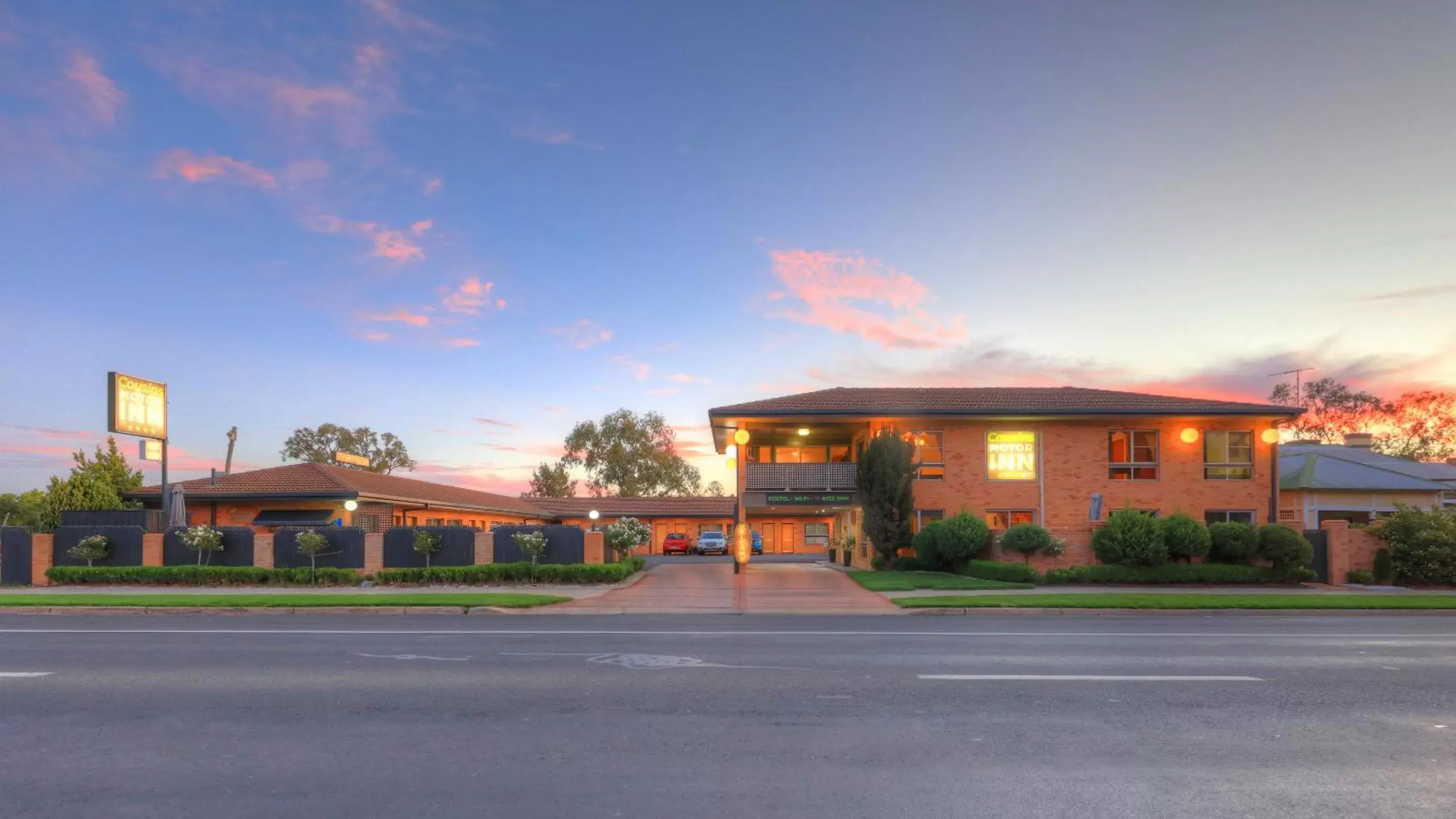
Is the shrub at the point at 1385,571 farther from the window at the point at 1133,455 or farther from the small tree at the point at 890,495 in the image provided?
the small tree at the point at 890,495

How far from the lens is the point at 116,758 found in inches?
259

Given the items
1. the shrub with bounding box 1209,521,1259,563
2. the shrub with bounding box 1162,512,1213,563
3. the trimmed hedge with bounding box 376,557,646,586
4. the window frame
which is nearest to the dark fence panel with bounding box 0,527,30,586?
the trimmed hedge with bounding box 376,557,646,586

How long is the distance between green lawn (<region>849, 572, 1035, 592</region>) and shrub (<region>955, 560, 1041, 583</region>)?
6.7 inches

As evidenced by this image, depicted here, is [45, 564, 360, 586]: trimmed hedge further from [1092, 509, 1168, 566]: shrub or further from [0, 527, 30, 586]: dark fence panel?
[1092, 509, 1168, 566]: shrub

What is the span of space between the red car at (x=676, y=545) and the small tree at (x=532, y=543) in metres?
30.0

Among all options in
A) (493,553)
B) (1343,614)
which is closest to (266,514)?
(493,553)

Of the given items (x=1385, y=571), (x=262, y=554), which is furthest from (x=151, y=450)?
(x=1385, y=571)

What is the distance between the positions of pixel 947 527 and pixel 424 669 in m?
19.6

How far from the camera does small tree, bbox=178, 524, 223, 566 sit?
85.5ft

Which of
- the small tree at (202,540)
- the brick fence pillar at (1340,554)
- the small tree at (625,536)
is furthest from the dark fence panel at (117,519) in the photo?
the brick fence pillar at (1340,554)

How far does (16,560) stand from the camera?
26125 mm

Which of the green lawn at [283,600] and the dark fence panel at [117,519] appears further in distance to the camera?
the dark fence panel at [117,519]

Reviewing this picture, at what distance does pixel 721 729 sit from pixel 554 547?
19.4m

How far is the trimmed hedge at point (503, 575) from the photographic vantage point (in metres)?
24.7
